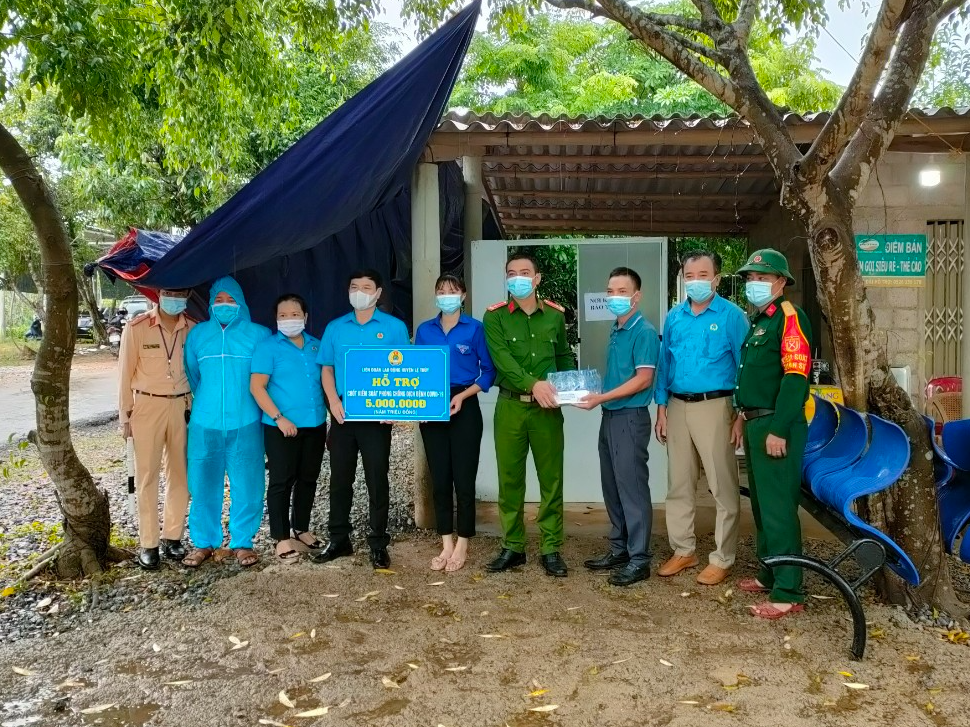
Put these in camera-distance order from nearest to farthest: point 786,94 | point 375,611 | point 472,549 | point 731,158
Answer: point 375,611
point 472,549
point 731,158
point 786,94

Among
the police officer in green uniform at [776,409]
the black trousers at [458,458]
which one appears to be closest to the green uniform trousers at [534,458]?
the black trousers at [458,458]

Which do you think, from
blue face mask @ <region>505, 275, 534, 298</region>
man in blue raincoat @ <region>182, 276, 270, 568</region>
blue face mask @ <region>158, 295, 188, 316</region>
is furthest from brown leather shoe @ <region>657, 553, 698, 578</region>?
blue face mask @ <region>158, 295, 188, 316</region>

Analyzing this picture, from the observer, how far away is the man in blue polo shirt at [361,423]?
4.57 metres

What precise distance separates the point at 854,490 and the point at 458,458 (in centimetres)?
207

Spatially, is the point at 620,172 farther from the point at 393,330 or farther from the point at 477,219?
the point at 393,330

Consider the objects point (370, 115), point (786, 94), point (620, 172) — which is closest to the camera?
point (370, 115)

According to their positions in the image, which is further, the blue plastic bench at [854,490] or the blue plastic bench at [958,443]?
the blue plastic bench at [958,443]

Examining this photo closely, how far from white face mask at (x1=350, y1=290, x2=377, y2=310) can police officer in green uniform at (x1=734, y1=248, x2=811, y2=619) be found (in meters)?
2.04

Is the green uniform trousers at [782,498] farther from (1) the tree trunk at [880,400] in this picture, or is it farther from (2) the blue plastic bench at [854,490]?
(1) the tree trunk at [880,400]

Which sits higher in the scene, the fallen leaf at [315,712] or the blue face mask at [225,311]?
the blue face mask at [225,311]

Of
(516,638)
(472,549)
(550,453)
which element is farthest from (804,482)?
(472,549)

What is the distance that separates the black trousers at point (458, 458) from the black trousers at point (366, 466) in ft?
0.90

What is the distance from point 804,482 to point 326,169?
300 cm

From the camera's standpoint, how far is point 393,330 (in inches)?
183
